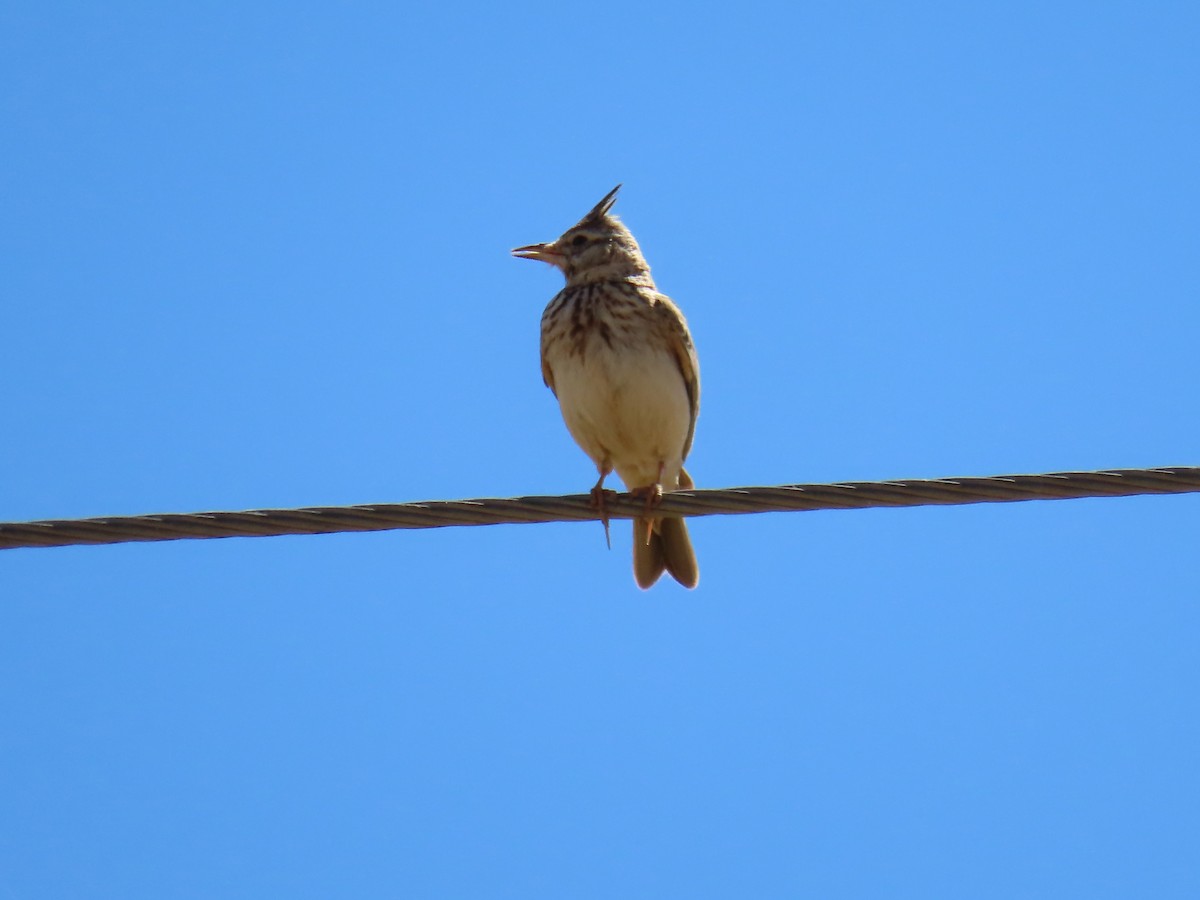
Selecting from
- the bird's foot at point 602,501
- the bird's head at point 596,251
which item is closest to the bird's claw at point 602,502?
the bird's foot at point 602,501

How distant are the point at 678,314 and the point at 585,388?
0.73 m

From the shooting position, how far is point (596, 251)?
787cm

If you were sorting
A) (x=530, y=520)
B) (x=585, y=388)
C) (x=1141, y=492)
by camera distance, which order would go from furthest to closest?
1. (x=585, y=388)
2. (x=530, y=520)
3. (x=1141, y=492)

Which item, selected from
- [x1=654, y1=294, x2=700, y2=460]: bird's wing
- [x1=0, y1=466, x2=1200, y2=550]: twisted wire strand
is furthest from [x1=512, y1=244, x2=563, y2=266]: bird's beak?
[x1=0, y1=466, x2=1200, y2=550]: twisted wire strand

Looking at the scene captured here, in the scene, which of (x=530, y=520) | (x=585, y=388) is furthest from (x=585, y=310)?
(x=530, y=520)

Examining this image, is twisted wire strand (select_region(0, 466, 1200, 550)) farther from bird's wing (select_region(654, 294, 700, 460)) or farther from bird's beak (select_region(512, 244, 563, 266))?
bird's beak (select_region(512, 244, 563, 266))

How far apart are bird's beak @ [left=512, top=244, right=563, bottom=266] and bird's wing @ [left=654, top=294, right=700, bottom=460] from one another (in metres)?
0.91

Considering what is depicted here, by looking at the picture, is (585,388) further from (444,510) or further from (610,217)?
(444,510)

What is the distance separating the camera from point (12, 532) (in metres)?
4.28

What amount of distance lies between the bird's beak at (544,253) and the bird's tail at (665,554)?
165 centimetres

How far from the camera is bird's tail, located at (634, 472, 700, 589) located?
735 cm

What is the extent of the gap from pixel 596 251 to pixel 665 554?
67.2 inches

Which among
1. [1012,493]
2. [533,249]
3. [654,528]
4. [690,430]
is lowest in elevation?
[1012,493]

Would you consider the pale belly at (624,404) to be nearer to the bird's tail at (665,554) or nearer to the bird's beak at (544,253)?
the bird's tail at (665,554)
